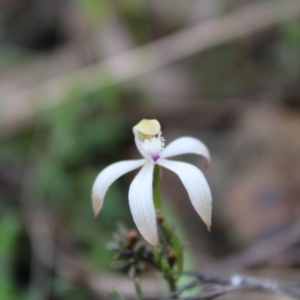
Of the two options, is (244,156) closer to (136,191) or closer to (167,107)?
(167,107)

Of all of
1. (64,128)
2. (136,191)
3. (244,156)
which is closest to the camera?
(136,191)

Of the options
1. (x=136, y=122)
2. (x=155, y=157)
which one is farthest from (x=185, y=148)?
(x=136, y=122)

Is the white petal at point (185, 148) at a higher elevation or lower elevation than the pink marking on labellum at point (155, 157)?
higher

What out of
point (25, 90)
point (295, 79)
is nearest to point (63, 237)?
point (25, 90)

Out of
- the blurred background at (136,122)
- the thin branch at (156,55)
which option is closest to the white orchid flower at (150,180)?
the blurred background at (136,122)

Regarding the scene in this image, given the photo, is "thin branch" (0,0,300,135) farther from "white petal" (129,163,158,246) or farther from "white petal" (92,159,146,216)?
"white petal" (129,163,158,246)

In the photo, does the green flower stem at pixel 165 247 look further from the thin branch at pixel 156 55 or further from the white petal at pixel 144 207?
the thin branch at pixel 156 55

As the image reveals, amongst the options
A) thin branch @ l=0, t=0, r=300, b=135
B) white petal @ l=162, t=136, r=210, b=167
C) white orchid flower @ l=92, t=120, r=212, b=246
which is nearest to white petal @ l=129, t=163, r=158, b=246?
white orchid flower @ l=92, t=120, r=212, b=246

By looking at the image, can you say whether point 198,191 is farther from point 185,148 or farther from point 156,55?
point 156,55
